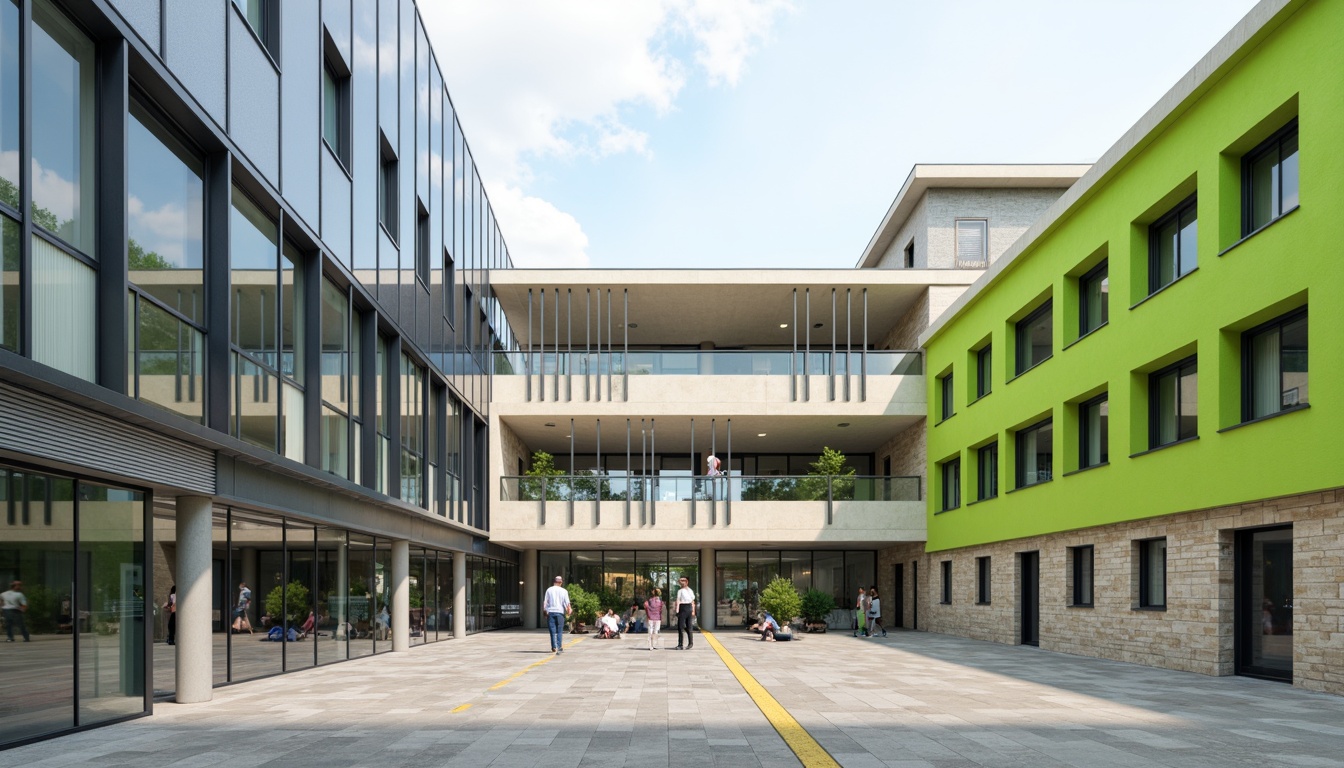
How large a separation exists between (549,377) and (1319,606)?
70.2 ft

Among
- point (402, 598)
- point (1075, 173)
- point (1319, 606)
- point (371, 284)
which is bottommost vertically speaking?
point (402, 598)

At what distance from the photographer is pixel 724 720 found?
37.9 ft

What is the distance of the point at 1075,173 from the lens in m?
33.1

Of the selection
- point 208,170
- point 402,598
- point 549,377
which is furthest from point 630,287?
point 208,170

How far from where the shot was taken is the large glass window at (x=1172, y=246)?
1806cm

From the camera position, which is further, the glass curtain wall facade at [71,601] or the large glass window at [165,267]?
the large glass window at [165,267]

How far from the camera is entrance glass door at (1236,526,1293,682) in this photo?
15266 millimetres

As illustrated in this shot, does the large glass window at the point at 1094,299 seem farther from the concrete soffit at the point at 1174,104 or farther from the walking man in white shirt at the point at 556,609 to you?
the walking man in white shirt at the point at 556,609

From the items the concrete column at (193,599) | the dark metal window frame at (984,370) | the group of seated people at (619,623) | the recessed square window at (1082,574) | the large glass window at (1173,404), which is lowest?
the group of seated people at (619,623)

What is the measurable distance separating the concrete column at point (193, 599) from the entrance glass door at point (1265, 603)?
48.4ft

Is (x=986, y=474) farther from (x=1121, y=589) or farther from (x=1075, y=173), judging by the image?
(x=1075, y=173)

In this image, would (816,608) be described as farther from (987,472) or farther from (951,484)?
(987,472)

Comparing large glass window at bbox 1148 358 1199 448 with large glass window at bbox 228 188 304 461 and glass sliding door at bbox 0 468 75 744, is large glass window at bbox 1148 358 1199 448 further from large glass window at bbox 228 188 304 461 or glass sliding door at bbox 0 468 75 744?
glass sliding door at bbox 0 468 75 744

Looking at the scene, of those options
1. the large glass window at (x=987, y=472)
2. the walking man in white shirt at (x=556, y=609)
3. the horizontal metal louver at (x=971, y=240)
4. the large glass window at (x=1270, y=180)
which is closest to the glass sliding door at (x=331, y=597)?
the walking man in white shirt at (x=556, y=609)
